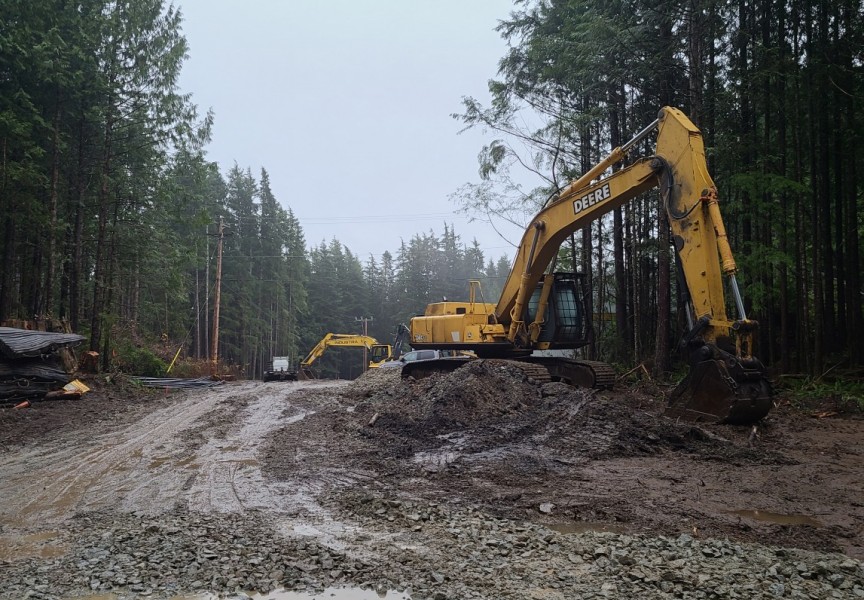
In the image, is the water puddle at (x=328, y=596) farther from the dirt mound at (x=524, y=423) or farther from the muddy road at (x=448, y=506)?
the dirt mound at (x=524, y=423)

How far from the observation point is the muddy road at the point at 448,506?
339 centimetres

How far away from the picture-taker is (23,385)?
11961mm

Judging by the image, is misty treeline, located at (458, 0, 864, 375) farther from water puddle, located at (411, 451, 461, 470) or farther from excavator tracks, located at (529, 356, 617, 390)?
water puddle, located at (411, 451, 461, 470)

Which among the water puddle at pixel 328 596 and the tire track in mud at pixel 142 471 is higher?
the water puddle at pixel 328 596

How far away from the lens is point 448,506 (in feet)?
16.2

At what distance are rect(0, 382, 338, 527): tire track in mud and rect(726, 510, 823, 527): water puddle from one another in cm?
393

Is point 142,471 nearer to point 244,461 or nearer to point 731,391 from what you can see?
point 244,461

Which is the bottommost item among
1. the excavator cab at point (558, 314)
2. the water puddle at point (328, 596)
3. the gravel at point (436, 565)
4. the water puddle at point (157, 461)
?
the water puddle at point (157, 461)

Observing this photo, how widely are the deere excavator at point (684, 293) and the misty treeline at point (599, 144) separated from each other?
367 centimetres

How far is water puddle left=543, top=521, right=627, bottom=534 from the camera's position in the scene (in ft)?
14.2

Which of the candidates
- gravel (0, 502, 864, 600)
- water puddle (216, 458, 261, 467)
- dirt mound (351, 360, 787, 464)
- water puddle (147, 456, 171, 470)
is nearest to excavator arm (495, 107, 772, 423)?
dirt mound (351, 360, 787, 464)

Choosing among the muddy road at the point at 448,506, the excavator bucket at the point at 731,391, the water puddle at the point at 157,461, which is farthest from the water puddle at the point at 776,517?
the water puddle at the point at 157,461

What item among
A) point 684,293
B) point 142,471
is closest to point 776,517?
point 684,293

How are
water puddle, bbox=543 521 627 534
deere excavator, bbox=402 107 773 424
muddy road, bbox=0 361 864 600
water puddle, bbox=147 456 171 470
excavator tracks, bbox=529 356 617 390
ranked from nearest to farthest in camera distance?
1. muddy road, bbox=0 361 864 600
2. water puddle, bbox=543 521 627 534
3. water puddle, bbox=147 456 171 470
4. deere excavator, bbox=402 107 773 424
5. excavator tracks, bbox=529 356 617 390
